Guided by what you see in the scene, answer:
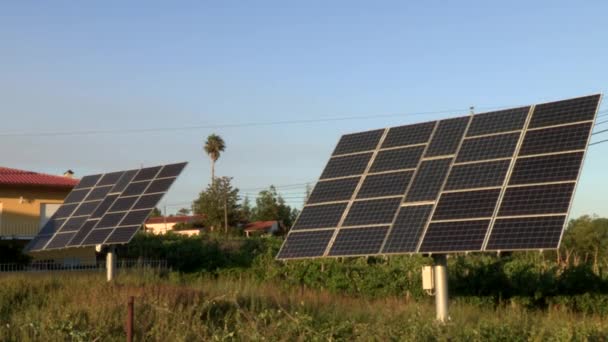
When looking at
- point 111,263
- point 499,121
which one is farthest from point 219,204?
point 499,121

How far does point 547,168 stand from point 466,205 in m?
1.71

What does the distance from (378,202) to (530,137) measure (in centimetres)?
360

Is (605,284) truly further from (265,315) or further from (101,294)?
(101,294)

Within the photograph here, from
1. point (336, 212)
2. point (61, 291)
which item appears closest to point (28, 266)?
point (61, 291)

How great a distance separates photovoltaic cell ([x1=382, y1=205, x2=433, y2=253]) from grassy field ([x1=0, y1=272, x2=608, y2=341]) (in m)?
1.31

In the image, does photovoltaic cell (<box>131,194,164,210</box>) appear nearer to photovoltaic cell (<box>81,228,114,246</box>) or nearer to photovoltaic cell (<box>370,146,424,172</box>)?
photovoltaic cell (<box>81,228,114,246</box>)

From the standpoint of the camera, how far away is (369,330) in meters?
12.6

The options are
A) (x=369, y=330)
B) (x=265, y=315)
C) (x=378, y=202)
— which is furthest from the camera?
(x=378, y=202)

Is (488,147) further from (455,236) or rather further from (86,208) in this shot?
(86,208)

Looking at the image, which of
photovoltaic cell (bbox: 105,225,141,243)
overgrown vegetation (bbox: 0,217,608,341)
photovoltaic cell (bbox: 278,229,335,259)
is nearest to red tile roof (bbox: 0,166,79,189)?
overgrown vegetation (bbox: 0,217,608,341)

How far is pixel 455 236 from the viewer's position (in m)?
14.2

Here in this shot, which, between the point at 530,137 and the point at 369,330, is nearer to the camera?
the point at 369,330

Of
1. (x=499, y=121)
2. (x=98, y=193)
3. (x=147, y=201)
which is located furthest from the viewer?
(x=98, y=193)

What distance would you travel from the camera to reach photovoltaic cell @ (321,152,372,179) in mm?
18625
